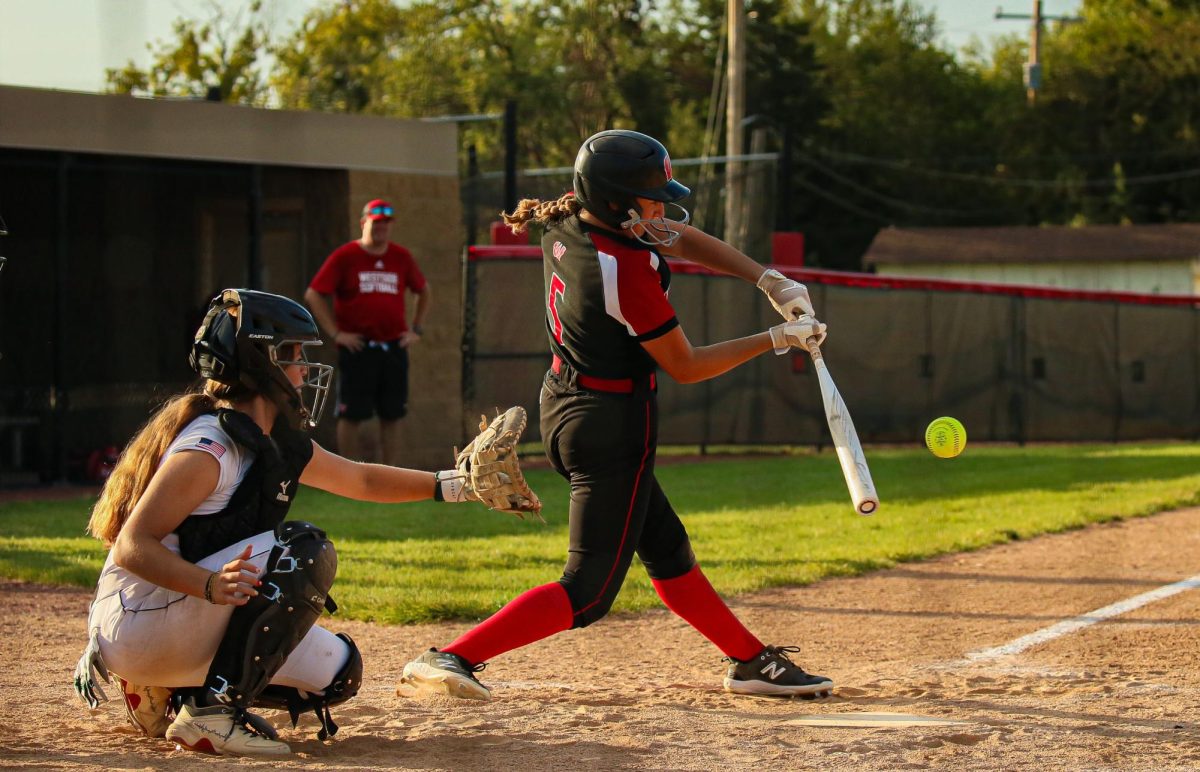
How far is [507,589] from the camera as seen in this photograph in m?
6.79

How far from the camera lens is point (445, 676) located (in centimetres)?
418

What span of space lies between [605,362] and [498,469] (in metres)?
0.47

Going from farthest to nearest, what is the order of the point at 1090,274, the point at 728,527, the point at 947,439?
the point at 1090,274 < the point at 728,527 < the point at 947,439

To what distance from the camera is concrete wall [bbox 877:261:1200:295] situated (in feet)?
131

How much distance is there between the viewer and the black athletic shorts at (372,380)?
10.5 m

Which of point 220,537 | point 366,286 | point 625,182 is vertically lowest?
point 220,537

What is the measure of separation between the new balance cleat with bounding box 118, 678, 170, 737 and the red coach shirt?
6.47 m

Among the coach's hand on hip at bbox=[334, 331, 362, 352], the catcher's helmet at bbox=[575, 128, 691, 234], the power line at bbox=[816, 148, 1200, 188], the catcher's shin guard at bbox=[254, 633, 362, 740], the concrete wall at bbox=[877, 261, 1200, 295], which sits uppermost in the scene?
the power line at bbox=[816, 148, 1200, 188]

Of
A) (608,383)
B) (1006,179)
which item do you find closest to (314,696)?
(608,383)

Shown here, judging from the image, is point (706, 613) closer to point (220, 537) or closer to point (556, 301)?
point (556, 301)

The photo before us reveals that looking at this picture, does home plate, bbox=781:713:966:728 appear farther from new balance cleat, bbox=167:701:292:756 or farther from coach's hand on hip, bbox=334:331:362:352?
coach's hand on hip, bbox=334:331:362:352

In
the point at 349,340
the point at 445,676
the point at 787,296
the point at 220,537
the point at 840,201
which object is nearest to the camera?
the point at 220,537

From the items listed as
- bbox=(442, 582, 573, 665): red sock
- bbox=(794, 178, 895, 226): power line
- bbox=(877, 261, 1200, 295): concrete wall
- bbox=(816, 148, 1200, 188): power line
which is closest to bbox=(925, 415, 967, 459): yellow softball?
bbox=(442, 582, 573, 665): red sock

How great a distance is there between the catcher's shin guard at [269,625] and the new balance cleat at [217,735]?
4cm
